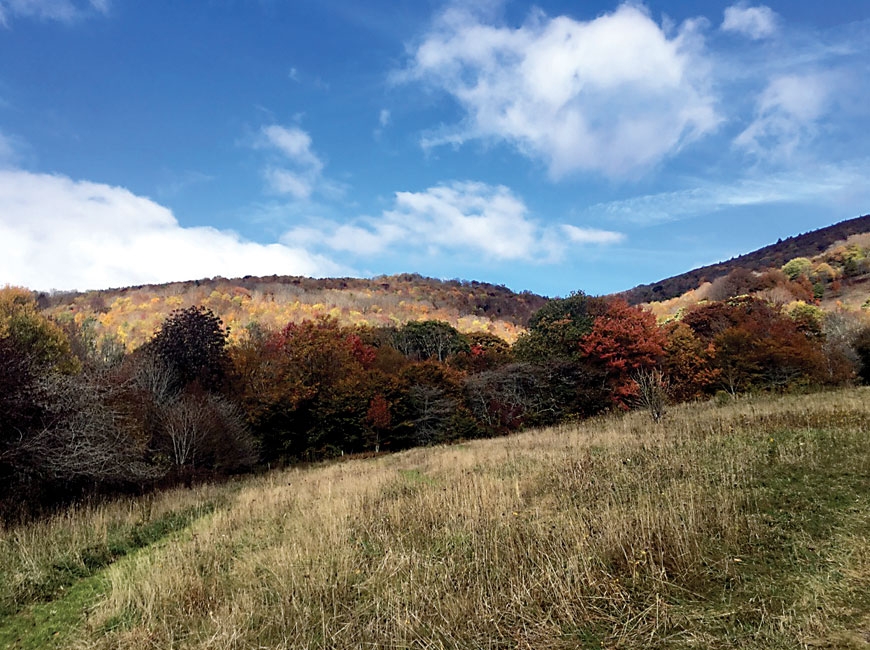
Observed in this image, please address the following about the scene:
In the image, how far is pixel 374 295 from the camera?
14525 cm

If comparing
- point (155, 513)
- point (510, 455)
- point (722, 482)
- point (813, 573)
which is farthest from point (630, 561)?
point (155, 513)

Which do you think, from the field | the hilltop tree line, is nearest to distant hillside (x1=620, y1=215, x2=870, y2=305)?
the hilltop tree line

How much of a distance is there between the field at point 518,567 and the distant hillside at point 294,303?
85.0 meters

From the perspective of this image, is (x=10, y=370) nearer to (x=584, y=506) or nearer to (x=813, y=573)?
(x=584, y=506)

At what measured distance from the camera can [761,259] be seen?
155000 millimetres

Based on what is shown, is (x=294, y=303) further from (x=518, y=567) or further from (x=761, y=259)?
(x=761, y=259)

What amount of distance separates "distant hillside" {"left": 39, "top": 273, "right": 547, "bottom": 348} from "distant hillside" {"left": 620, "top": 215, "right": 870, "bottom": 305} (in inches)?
1606

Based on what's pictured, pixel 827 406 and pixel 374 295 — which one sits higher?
pixel 374 295

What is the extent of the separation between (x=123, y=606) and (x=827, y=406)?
1584cm

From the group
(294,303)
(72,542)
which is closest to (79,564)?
(72,542)

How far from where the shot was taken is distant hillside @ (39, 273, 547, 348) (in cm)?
10331

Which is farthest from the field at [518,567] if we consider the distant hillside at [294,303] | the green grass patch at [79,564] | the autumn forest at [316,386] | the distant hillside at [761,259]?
the distant hillside at [761,259]

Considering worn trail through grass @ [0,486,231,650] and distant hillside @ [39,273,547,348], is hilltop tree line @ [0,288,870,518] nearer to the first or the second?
worn trail through grass @ [0,486,231,650]

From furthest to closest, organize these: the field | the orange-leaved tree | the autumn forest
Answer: the orange-leaved tree, the autumn forest, the field
